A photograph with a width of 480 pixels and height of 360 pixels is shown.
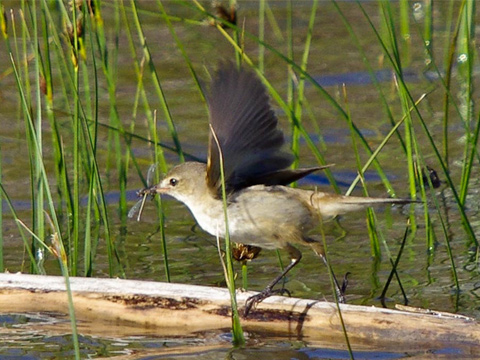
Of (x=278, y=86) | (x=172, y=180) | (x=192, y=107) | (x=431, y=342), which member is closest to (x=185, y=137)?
(x=192, y=107)

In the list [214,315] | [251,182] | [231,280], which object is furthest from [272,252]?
[231,280]

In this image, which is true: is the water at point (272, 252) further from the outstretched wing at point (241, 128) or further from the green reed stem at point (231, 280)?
the outstretched wing at point (241, 128)

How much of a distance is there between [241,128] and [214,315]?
2.75ft

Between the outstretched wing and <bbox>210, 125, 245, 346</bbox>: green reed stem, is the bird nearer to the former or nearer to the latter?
the outstretched wing

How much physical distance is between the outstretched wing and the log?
22.0 inches

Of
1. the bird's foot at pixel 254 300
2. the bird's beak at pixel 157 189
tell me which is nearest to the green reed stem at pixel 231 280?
the bird's foot at pixel 254 300

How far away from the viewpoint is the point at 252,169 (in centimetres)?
457

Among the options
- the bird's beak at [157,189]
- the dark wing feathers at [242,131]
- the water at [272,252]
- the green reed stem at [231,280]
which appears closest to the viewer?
the green reed stem at [231,280]

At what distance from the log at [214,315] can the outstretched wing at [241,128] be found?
1.83 ft

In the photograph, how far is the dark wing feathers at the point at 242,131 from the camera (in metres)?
4.30

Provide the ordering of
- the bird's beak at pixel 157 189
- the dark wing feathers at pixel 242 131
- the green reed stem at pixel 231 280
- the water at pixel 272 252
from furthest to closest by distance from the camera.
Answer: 1. the bird's beak at pixel 157 189
2. the water at pixel 272 252
3. the dark wing feathers at pixel 242 131
4. the green reed stem at pixel 231 280

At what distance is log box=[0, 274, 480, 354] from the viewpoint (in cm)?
405

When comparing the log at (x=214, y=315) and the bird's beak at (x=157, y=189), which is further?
the bird's beak at (x=157, y=189)

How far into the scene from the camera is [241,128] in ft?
14.4
